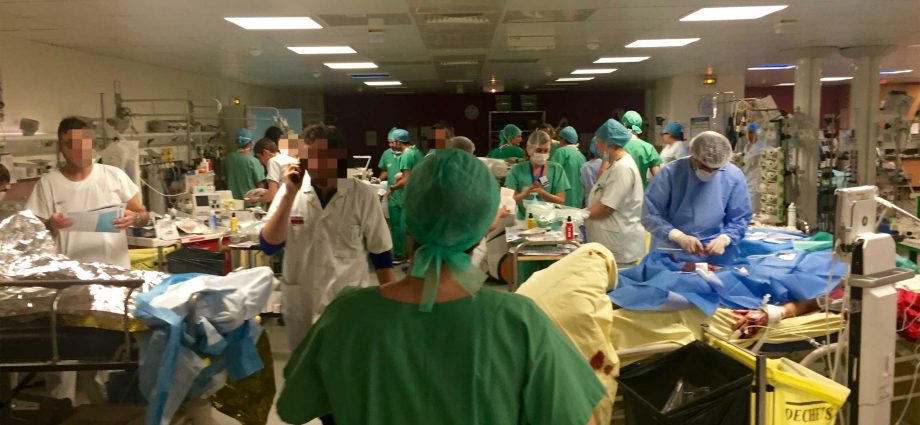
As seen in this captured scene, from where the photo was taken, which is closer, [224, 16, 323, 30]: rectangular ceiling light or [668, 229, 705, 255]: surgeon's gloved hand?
[668, 229, 705, 255]: surgeon's gloved hand

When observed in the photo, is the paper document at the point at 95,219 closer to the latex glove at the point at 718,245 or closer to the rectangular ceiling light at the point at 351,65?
the latex glove at the point at 718,245

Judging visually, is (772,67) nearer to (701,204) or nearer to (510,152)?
(510,152)

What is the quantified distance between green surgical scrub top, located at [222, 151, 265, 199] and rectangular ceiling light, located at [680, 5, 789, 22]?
470cm

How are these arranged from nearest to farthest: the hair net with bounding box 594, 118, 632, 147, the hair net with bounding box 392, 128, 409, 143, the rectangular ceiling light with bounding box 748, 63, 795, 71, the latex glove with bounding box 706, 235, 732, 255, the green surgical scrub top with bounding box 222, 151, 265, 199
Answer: the latex glove with bounding box 706, 235, 732, 255
the hair net with bounding box 594, 118, 632, 147
the green surgical scrub top with bounding box 222, 151, 265, 199
the hair net with bounding box 392, 128, 409, 143
the rectangular ceiling light with bounding box 748, 63, 795, 71

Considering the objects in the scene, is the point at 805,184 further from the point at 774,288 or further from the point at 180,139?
the point at 180,139

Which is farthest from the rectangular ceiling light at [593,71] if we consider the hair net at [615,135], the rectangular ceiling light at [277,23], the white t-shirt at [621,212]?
the white t-shirt at [621,212]

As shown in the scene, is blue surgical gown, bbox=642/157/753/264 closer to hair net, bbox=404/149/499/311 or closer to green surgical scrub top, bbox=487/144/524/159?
hair net, bbox=404/149/499/311

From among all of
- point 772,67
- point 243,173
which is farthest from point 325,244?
point 772,67

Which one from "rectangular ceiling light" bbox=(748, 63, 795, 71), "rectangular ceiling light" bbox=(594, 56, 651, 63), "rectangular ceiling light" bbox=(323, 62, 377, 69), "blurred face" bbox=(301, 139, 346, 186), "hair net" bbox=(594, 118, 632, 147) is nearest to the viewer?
"blurred face" bbox=(301, 139, 346, 186)

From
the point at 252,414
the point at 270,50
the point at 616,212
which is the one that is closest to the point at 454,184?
the point at 252,414

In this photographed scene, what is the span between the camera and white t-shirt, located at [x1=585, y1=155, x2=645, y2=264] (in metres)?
4.59

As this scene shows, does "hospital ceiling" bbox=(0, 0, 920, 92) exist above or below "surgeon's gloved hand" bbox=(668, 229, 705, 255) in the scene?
above

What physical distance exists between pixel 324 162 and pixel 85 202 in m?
1.63

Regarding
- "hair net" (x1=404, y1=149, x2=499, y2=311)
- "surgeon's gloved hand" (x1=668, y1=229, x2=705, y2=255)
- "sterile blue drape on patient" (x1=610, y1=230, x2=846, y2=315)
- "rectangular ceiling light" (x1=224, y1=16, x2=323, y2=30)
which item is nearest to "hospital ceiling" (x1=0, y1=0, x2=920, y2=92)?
"rectangular ceiling light" (x1=224, y1=16, x2=323, y2=30)
